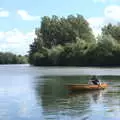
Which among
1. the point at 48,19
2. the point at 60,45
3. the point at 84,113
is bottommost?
the point at 84,113

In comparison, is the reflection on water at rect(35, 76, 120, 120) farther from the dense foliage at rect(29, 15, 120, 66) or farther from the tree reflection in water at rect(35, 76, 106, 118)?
the dense foliage at rect(29, 15, 120, 66)

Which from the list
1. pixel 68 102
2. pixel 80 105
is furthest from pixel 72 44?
pixel 80 105

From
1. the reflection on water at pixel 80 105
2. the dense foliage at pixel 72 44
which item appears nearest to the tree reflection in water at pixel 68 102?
the reflection on water at pixel 80 105

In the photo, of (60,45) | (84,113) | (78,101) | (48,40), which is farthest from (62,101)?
(48,40)

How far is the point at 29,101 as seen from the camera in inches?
1540

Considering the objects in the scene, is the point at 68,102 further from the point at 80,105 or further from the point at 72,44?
the point at 72,44

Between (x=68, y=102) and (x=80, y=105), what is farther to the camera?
(x=68, y=102)

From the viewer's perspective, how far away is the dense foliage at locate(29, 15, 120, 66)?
445ft

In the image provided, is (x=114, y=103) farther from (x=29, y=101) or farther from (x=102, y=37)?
(x=102, y=37)

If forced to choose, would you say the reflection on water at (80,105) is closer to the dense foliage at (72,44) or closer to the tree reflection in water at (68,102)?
the tree reflection in water at (68,102)

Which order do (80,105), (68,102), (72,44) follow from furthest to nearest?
(72,44), (68,102), (80,105)

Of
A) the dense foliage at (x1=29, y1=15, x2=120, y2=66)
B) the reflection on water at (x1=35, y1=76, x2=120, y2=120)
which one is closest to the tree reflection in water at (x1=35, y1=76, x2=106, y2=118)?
the reflection on water at (x1=35, y1=76, x2=120, y2=120)

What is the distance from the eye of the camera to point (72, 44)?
15312 cm

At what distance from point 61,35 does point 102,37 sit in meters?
30.0
